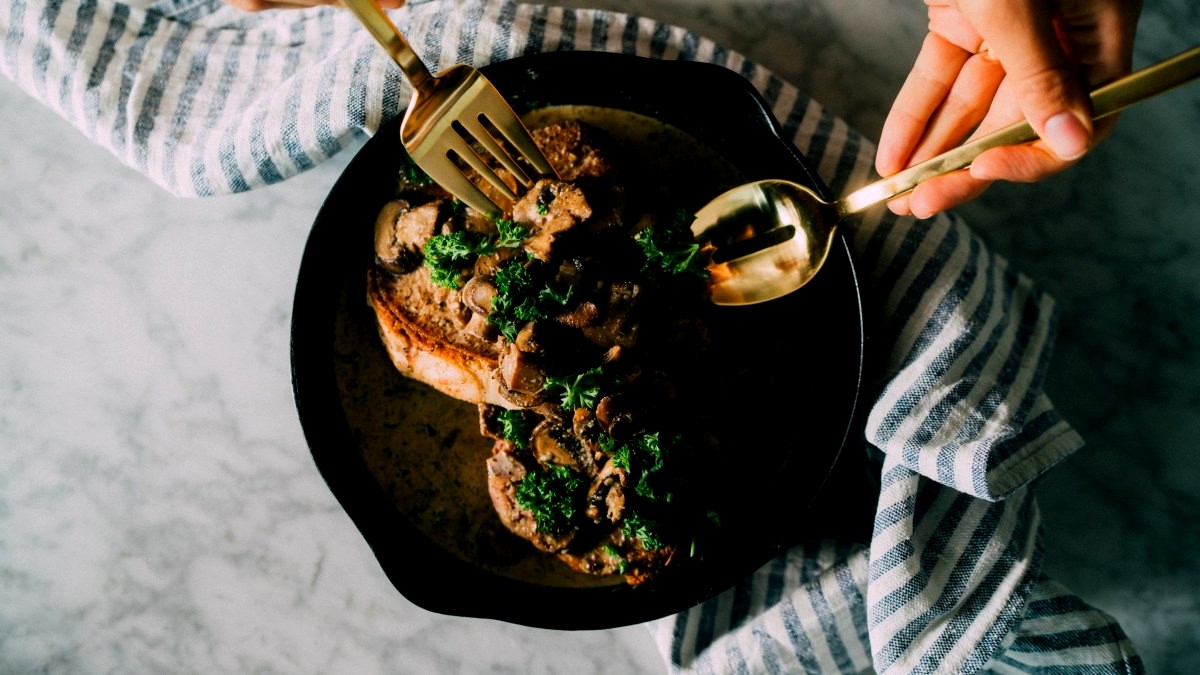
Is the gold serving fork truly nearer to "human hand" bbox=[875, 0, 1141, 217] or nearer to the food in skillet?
the food in skillet

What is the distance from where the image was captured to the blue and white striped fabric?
270 cm

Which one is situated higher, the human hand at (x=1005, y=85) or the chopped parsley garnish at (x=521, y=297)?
the chopped parsley garnish at (x=521, y=297)

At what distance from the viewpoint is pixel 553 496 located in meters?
2.65

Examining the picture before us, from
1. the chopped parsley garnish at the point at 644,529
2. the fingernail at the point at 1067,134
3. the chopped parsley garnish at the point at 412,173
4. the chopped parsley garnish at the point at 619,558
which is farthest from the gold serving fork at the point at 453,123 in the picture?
the fingernail at the point at 1067,134

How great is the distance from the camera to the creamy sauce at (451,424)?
2865 millimetres

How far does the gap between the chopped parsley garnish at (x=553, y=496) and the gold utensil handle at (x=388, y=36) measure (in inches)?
51.8

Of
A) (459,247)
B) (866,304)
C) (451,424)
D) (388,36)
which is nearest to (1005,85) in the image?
(866,304)

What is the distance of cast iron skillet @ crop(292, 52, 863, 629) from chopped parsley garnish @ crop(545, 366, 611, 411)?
0.56m

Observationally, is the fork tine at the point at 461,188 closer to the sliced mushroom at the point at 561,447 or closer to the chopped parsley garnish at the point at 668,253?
the chopped parsley garnish at the point at 668,253

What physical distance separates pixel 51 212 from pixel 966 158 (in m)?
3.48

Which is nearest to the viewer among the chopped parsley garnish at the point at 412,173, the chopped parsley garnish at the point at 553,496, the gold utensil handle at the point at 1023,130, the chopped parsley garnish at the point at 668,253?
the gold utensil handle at the point at 1023,130

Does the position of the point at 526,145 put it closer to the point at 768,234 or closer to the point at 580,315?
the point at 580,315

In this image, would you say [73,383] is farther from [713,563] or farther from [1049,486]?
[1049,486]

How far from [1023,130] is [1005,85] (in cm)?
60
